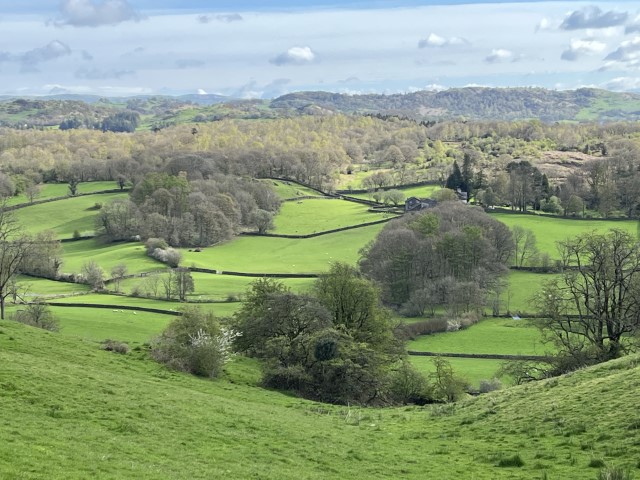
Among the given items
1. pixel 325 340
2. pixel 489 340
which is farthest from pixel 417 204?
pixel 325 340

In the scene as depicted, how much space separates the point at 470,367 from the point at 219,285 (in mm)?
41042

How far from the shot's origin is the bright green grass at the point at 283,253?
96.1 metres

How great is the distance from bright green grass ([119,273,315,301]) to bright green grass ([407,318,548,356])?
19244 mm

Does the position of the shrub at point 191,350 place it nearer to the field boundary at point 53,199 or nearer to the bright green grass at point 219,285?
the bright green grass at point 219,285

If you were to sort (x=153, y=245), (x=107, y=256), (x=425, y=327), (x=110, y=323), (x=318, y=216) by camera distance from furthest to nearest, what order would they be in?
1. (x=318, y=216)
2. (x=153, y=245)
3. (x=107, y=256)
4. (x=425, y=327)
5. (x=110, y=323)

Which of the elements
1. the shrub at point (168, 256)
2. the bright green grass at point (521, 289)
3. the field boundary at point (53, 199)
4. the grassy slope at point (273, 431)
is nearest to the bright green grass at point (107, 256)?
the shrub at point (168, 256)

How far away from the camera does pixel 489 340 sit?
197 ft

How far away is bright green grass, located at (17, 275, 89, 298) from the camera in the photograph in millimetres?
78500

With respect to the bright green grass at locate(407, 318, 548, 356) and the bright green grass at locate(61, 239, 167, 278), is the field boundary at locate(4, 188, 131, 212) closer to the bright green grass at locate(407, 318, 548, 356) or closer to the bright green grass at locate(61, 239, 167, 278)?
the bright green grass at locate(61, 239, 167, 278)

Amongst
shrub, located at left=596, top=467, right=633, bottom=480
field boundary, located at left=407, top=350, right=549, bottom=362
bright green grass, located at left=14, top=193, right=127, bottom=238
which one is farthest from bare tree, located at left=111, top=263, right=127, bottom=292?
shrub, located at left=596, top=467, right=633, bottom=480

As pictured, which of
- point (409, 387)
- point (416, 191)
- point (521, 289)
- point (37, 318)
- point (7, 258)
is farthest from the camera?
point (416, 191)

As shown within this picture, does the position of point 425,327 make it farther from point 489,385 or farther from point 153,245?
point 153,245

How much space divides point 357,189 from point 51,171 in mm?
85351

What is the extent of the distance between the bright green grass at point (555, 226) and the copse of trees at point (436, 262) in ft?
57.1
